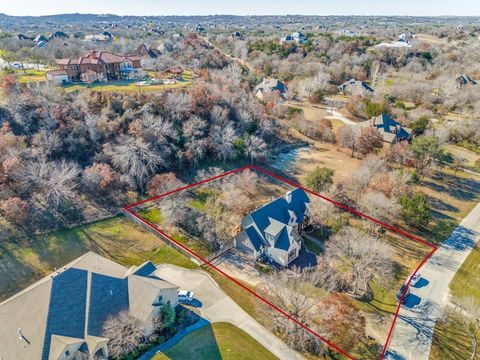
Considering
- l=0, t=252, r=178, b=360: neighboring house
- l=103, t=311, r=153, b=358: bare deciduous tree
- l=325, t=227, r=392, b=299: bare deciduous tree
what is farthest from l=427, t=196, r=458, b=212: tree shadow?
l=103, t=311, r=153, b=358: bare deciduous tree

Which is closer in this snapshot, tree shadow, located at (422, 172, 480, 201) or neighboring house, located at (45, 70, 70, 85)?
tree shadow, located at (422, 172, 480, 201)

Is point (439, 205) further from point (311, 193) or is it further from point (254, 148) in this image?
point (254, 148)

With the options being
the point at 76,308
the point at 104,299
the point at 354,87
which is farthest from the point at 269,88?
the point at 76,308

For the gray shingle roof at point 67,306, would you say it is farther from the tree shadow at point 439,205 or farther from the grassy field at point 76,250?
the tree shadow at point 439,205

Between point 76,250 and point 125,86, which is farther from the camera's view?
point 125,86

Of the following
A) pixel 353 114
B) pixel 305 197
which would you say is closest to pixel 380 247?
pixel 305 197

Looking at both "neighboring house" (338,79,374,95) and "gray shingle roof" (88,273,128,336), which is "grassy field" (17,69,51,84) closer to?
"gray shingle roof" (88,273,128,336)
